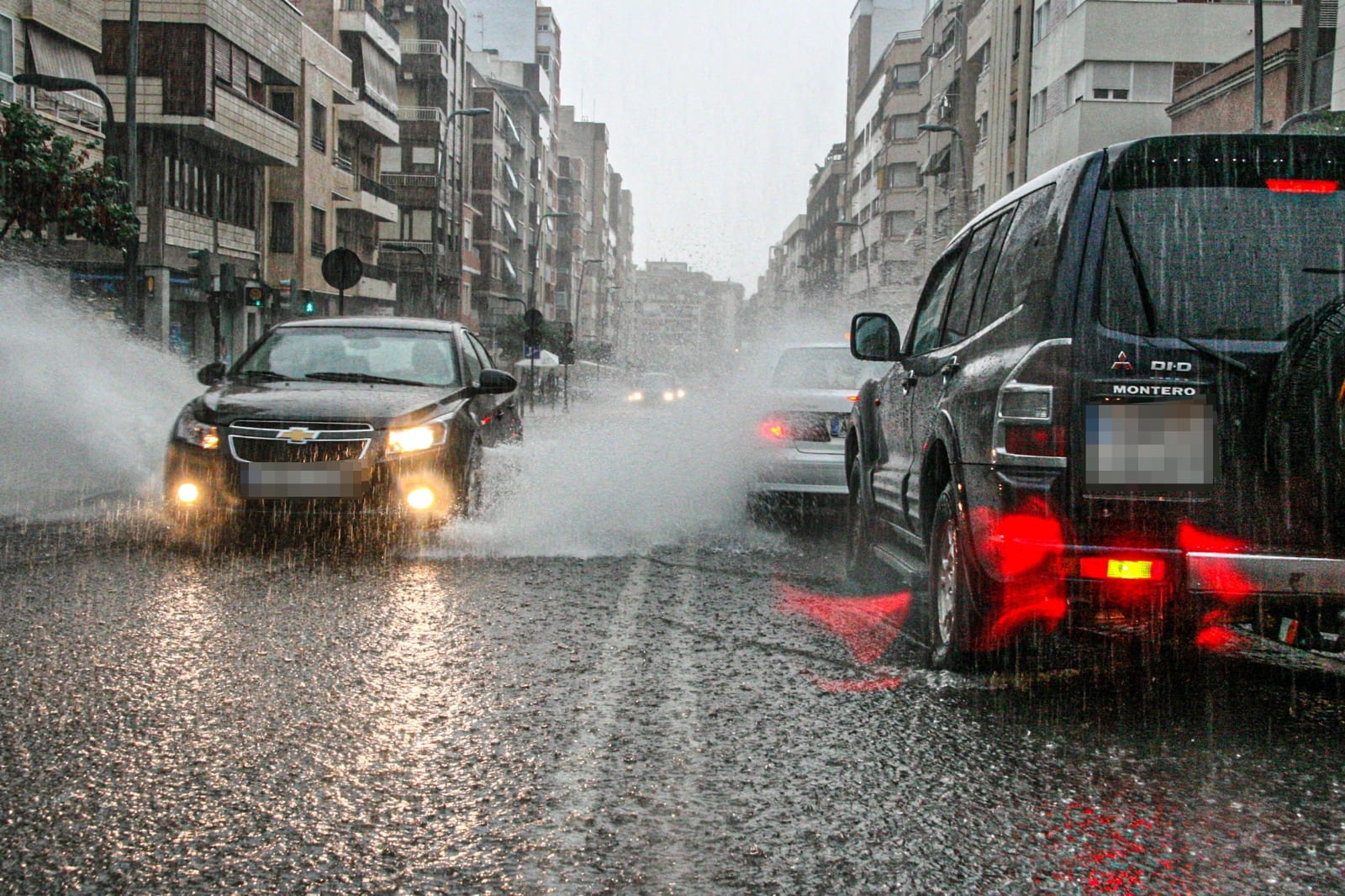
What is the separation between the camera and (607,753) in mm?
4523

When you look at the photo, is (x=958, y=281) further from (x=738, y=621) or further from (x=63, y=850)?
(x=63, y=850)

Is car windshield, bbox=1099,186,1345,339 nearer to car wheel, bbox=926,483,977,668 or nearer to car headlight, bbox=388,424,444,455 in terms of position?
car wheel, bbox=926,483,977,668

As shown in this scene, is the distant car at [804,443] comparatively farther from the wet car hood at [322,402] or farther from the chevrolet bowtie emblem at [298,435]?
the chevrolet bowtie emblem at [298,435]

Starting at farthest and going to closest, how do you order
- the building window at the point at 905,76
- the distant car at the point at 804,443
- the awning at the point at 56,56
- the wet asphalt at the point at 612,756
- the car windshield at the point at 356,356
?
the building window at the point at 905,76 < the awning at the point at 56,56 < the distant car at the point at 804,443 < the car windshield at the point at 356,356 < the wet asphalt at the point at 612,756

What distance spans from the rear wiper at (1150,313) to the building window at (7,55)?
28113mm

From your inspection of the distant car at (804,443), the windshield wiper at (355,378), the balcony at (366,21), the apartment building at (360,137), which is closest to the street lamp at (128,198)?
the windshield wiper at (355,378)

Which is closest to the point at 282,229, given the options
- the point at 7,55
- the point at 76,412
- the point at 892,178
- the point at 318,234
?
the point at 318,234

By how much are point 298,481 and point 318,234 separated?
39.8m

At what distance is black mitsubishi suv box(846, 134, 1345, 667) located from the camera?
15.3ft

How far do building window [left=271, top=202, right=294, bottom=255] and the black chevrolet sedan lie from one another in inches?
1412

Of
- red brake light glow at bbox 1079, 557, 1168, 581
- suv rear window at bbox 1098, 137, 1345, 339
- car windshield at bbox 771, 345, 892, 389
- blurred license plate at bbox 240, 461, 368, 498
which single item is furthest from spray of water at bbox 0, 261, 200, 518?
suv rear window at bbox 1098, 137, 1345, 339

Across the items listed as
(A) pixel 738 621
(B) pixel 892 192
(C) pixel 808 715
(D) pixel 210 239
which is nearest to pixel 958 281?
(A) pixel 738 621

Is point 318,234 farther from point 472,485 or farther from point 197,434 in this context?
point 197,434

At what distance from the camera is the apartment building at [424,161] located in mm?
64688
